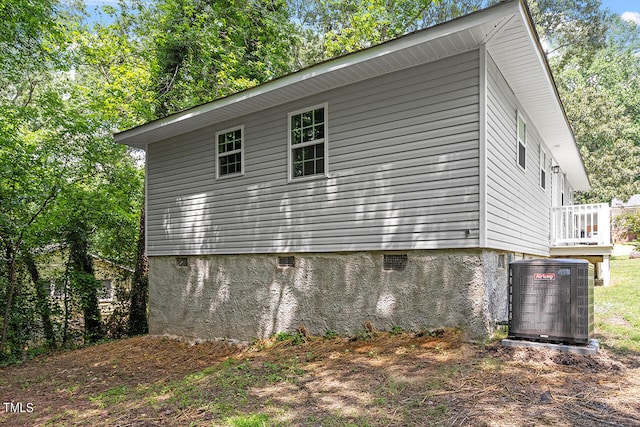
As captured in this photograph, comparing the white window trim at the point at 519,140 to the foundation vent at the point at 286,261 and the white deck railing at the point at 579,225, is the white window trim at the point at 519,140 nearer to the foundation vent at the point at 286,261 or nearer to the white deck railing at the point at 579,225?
the white deck railing at the point at 579,225

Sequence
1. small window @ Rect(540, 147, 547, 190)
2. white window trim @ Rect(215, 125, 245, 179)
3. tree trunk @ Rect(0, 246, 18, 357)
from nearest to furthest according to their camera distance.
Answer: white window trim @ Rect(215, 125, 245, 179) → tree trunk @ Rect(0, 246, 18, 357) → small window @ Rect(540, 147, 547, 190)

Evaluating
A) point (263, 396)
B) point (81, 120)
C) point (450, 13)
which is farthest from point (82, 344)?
point (450, 13)

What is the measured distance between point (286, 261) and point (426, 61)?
3909 mm

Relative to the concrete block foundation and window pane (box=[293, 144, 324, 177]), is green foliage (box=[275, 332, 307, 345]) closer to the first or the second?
the concrete block foundation

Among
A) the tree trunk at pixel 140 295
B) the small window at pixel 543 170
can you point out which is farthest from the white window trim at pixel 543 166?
the tree trunk at pixel 140 295

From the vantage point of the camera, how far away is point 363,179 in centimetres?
655

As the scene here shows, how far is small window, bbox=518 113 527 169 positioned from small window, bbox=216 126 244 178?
501cm

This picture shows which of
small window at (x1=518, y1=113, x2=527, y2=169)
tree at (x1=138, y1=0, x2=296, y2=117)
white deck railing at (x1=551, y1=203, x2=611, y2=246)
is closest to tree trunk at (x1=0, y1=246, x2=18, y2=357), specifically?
tree at (x1=138, y1=0, x2=296, y2=117)

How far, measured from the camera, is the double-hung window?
7.07m

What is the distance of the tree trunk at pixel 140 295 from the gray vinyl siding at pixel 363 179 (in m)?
3.58

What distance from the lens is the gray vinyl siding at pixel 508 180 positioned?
583 centimetres

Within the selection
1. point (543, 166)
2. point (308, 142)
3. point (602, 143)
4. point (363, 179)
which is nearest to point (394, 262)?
point (363, 179)

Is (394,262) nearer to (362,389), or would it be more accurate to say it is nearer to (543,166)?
(362,389)

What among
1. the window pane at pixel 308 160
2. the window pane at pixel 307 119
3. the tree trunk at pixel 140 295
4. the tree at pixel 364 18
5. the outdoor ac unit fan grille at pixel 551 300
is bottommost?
the tree trunk at pixel 140 295
